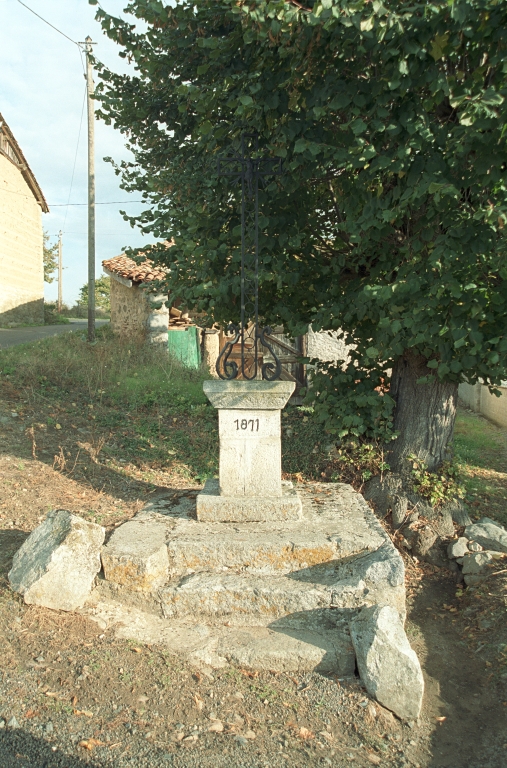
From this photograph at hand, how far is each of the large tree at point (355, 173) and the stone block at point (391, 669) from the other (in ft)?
7.36

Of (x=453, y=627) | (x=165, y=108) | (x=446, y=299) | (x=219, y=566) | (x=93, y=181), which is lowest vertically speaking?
(x=453, y=627)

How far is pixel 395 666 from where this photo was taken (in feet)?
11.0

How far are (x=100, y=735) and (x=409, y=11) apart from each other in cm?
466

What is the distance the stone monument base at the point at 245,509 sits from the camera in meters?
4.64

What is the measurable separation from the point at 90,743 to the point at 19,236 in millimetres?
23170

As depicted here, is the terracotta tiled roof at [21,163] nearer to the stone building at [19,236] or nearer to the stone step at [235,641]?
the stone building at [19,236]

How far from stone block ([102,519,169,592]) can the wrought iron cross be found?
1444 millimetres

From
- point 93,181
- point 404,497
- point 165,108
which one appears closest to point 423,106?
point 165,108

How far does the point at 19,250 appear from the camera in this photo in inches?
909

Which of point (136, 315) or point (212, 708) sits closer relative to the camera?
point (212, 708)

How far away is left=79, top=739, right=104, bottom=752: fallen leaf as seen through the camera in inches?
112

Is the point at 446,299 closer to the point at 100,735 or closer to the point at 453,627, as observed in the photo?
the point at 453,627

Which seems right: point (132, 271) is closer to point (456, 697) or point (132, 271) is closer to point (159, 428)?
point (159, 428)

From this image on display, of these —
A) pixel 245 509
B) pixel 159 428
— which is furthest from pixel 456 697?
pixel 159 428
